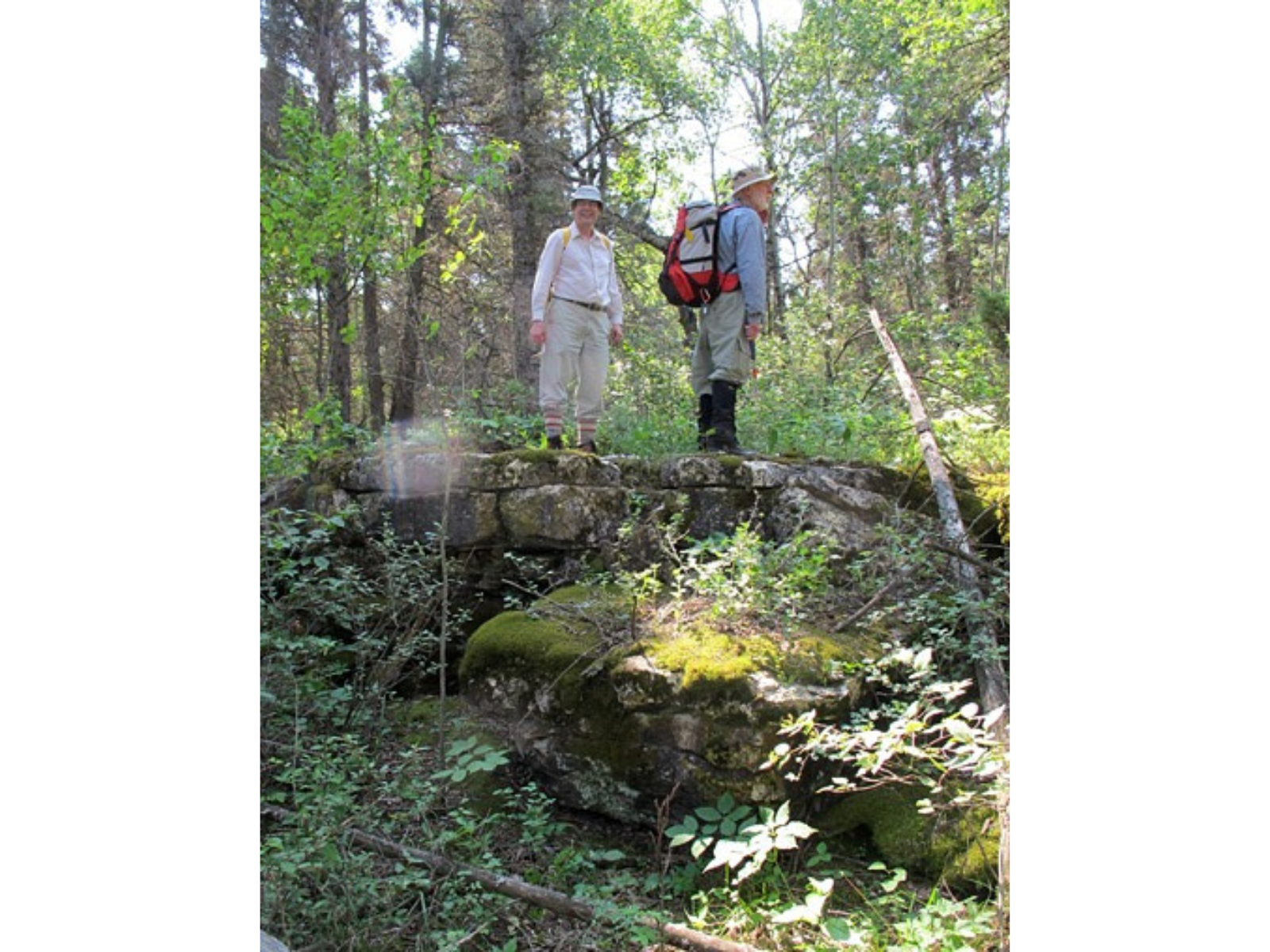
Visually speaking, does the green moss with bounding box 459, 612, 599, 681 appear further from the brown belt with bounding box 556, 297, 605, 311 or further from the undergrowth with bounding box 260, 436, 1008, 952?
the brown belt with bounding box 556, 297, 605, 311

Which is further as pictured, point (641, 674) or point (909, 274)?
point (909, 274)

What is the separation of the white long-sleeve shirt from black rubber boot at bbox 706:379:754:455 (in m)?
0.88

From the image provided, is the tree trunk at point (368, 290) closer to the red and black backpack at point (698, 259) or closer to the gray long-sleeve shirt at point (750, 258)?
the red and black backpack at point (698, 259)

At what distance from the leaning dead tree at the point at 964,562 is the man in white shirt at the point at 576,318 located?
154 cm

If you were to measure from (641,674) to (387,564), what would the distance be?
4.45 feet

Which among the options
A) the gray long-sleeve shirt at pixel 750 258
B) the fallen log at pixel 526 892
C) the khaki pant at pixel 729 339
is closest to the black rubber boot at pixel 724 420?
the khaki pant at pixel 729 339

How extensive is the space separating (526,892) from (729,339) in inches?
118

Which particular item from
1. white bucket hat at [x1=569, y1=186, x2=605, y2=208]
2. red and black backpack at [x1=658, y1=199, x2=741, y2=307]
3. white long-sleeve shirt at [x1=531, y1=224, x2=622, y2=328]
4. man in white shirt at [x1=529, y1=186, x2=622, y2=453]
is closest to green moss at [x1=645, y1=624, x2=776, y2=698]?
man in white shirt at [x1=529, y1=186, x2=622, y2=453]

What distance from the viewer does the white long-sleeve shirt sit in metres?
4.72

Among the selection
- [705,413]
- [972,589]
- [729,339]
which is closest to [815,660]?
[972,589]

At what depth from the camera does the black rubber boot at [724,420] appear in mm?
4555
